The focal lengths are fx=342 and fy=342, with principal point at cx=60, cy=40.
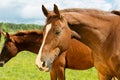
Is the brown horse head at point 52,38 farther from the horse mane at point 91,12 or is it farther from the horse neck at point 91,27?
the horse mane at point 91,12

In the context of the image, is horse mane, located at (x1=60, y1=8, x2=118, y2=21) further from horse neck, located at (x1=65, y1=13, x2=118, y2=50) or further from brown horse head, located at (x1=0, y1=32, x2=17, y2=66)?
brown horse head, located at (x1=0, y1=32, x2=17, y2=66)

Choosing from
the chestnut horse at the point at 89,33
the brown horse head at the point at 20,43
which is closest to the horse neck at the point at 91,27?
the chestnut horse at the point at 89,33

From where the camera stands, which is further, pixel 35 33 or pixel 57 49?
pixel 35 33

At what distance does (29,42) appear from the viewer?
9781mm

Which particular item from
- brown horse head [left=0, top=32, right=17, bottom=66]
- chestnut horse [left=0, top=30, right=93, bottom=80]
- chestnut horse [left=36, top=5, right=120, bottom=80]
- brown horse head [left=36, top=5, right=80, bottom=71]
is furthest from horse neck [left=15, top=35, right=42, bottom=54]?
brown horse head [left=36, top=5, right=80, bottom=71]

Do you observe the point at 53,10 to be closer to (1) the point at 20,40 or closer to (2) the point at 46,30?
(2) the point at 46,30

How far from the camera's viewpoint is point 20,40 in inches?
386

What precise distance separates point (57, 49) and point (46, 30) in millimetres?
373

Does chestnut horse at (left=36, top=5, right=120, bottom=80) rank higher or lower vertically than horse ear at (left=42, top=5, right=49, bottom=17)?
lower

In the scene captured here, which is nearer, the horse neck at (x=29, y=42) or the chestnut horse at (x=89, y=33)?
the chestnut horse at (x=89, y=33)

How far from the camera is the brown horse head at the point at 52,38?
549cm

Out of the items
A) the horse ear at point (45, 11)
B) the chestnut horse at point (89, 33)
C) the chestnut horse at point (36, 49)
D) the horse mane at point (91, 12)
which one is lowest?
the chestnut horse at point (36, 49)

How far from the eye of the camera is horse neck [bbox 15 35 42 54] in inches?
381

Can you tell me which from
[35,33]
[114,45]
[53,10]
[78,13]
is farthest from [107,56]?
[35,33]
